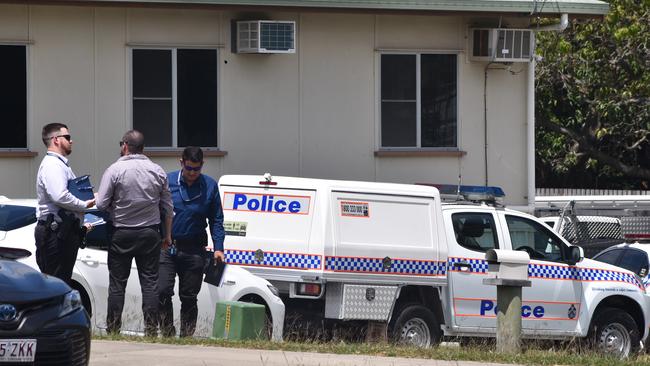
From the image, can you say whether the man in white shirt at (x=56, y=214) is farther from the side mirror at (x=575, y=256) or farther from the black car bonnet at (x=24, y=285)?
the side mirror at (x=575, y=256)

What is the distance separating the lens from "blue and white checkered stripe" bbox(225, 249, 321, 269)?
12.5 m

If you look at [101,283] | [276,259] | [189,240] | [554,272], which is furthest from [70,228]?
[554,272]

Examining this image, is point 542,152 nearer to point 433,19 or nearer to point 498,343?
point 433,19

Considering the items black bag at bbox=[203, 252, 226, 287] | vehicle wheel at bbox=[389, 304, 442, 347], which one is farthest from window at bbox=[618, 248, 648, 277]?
black bag at bbox=[203, 252, 226, 287]

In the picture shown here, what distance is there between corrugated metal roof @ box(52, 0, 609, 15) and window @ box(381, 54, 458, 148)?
1.09 meters

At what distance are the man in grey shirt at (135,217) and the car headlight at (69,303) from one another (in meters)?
2.46

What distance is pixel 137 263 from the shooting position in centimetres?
1089

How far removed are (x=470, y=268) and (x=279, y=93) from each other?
5.86m

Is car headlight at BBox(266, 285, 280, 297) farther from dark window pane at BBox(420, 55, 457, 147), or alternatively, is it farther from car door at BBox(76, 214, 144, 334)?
dark window pane at BBox(420, 55, 457, 147)

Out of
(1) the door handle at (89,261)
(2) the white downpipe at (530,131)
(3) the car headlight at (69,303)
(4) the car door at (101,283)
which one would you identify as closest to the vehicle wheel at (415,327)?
(4) the car door at (101,283)

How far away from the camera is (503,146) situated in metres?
19.5

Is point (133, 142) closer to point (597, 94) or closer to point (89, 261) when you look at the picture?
point (89, 261)

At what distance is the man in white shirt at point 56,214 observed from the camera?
10.4 meters

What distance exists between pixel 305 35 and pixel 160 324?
833 cm
